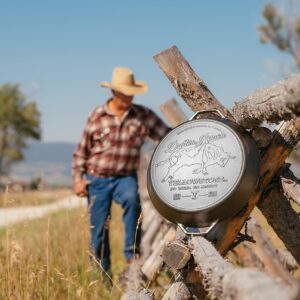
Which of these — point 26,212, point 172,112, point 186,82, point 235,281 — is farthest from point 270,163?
point 26,212

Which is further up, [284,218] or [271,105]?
[271,105]

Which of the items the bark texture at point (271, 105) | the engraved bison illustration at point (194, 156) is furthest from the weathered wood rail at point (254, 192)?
the engraved bison illustration at point (194, 156)

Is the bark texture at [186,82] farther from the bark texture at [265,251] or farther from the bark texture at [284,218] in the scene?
the bark texture at [265,251]

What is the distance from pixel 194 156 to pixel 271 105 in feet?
1.41

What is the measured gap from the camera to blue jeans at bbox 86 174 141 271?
5.10m

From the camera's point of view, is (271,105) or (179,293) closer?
(271,105)

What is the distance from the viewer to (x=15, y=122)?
39.5 m

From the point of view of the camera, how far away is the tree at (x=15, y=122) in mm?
38875

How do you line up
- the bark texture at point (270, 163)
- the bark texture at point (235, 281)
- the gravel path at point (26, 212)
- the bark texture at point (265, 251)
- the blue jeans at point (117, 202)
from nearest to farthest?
the bark texture at point (235, 281), the bark texture at point (270, 163), the gravel path at point (26, 212), the bark texture at point (265, 251), the blue jeans at point (117, 202)

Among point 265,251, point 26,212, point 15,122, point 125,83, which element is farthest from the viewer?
point 15,122

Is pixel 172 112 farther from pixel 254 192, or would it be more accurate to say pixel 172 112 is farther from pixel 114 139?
pixel 254 192

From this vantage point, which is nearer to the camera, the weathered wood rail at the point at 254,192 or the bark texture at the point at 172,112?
the weathered wood rail at the point at 254,192

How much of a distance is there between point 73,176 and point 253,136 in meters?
2.67

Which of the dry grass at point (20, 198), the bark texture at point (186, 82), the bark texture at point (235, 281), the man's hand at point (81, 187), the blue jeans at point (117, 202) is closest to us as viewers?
the bark texture at point (235, 281)
